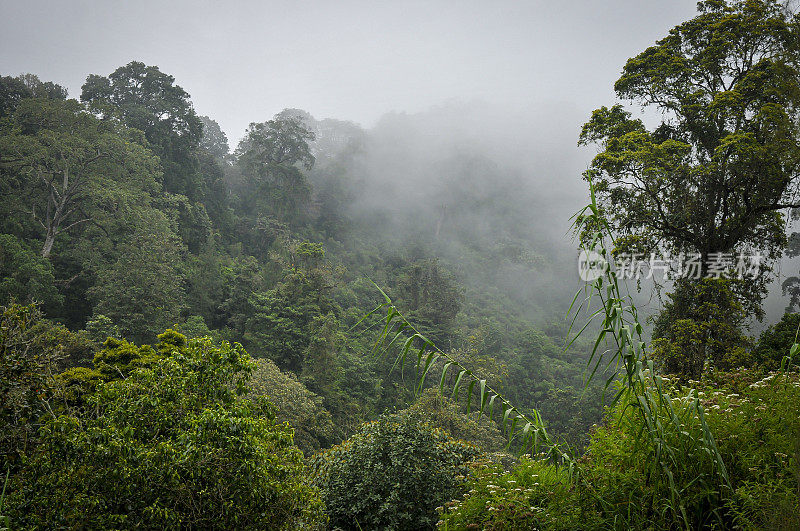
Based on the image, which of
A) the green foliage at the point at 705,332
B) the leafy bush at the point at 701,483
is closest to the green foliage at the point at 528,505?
the leafy bush at the point at 701,483

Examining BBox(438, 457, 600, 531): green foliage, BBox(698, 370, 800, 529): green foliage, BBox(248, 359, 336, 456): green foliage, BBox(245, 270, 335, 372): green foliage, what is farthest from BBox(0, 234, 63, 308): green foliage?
BBox(698, 370, 800, 529): green foliage

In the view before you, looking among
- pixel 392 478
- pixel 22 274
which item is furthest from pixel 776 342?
pixel 22 274

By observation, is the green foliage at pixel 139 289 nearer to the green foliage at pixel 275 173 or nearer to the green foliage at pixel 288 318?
the green foliage at pixel 288 318

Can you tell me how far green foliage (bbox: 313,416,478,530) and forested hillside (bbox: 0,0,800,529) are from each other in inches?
1.4

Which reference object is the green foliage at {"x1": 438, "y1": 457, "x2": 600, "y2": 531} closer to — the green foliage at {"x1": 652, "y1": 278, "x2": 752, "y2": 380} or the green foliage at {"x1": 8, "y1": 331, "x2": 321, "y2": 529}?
the green foliage at {"x1": 8, "y1": 331, "x2": 321, "y2": 529}

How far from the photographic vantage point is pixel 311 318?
16.0 m

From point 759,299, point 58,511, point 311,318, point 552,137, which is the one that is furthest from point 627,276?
point 552,137

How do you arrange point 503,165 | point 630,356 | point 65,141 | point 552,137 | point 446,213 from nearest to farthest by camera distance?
point 630,356 → point 65,141 → point 446,213 → point 503,165 → point 552,137

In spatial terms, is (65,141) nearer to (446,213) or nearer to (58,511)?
(58,511)

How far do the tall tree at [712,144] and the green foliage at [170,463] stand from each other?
5.86 m

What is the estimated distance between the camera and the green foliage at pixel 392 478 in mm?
5062

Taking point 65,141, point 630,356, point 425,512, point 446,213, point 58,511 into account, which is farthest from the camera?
point 446,213

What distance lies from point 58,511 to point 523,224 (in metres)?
42.2

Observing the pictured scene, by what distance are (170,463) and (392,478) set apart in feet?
9.71
